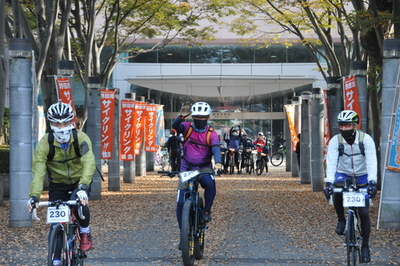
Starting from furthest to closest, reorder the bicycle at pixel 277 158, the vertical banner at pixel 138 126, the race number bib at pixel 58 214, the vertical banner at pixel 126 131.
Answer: the bicycle at pixel 277 158, the vertical banner at pixel 138 126, the vertical banner at pixel 126 131, the race number bib at pixel 58 214

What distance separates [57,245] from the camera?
5637mm

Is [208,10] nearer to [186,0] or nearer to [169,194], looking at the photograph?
[186,0]

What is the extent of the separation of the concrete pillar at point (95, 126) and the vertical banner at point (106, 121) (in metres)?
0.51

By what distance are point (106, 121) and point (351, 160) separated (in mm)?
10584

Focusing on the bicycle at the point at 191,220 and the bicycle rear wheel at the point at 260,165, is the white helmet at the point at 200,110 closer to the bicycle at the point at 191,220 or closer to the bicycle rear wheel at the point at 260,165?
the bicycle at the point at 191,220

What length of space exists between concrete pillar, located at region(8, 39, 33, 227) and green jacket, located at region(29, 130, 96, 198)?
4937 millimetres

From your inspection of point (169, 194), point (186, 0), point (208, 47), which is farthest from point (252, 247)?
point (208, 47)

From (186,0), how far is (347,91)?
10.5 meters

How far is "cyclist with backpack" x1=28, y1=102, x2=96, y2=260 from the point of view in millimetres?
5895

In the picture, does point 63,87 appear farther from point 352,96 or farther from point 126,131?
point 126,131

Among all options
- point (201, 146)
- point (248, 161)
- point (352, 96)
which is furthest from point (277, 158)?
point (201, 146)

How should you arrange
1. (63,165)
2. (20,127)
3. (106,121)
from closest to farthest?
1. (63,165)
2. (20,127)
3. (106,121)

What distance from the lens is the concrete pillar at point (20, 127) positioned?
10992 millimetres

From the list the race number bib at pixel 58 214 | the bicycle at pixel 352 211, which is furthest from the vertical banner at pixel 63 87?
the race number bib at pixel 58 214
